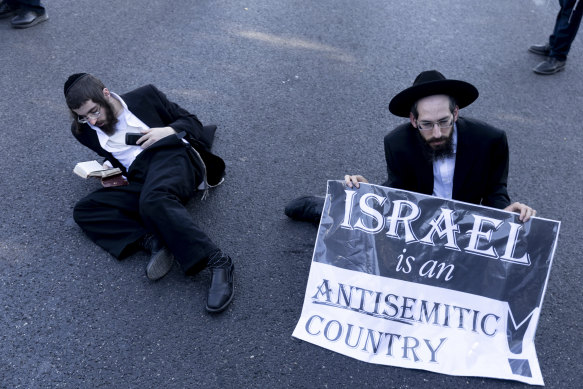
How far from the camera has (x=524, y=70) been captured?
221 inches

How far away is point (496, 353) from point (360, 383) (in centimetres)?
72

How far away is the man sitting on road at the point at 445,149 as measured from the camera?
9.68 ft

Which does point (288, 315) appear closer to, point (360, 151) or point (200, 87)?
point (360, 151)

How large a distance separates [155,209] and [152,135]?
0.60 metres

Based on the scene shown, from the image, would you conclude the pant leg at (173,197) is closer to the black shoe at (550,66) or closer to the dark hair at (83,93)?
the dark hair at (83,93)

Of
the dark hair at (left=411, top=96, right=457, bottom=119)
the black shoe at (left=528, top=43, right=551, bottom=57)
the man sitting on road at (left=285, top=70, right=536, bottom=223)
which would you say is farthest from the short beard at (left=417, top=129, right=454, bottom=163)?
the black shoe at (left=528, top=43, right=551, bottom=57)

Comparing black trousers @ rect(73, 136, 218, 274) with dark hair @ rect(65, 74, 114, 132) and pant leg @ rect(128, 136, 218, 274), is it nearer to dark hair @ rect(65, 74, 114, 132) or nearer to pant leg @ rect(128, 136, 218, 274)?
pant leg @ rect(128, 136, 218, 274)

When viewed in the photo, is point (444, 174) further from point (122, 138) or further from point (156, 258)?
point (122, 138)

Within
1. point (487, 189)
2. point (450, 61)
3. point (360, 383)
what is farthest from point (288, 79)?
point (360, 383)

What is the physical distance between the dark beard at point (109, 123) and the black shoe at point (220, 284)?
3.80 ft

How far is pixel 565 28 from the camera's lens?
545cm

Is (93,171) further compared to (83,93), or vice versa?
(93,171)

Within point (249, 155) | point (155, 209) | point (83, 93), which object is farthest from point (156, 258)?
point (249, 155)

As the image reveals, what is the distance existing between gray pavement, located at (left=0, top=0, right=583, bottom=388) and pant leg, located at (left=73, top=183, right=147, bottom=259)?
106 mm
